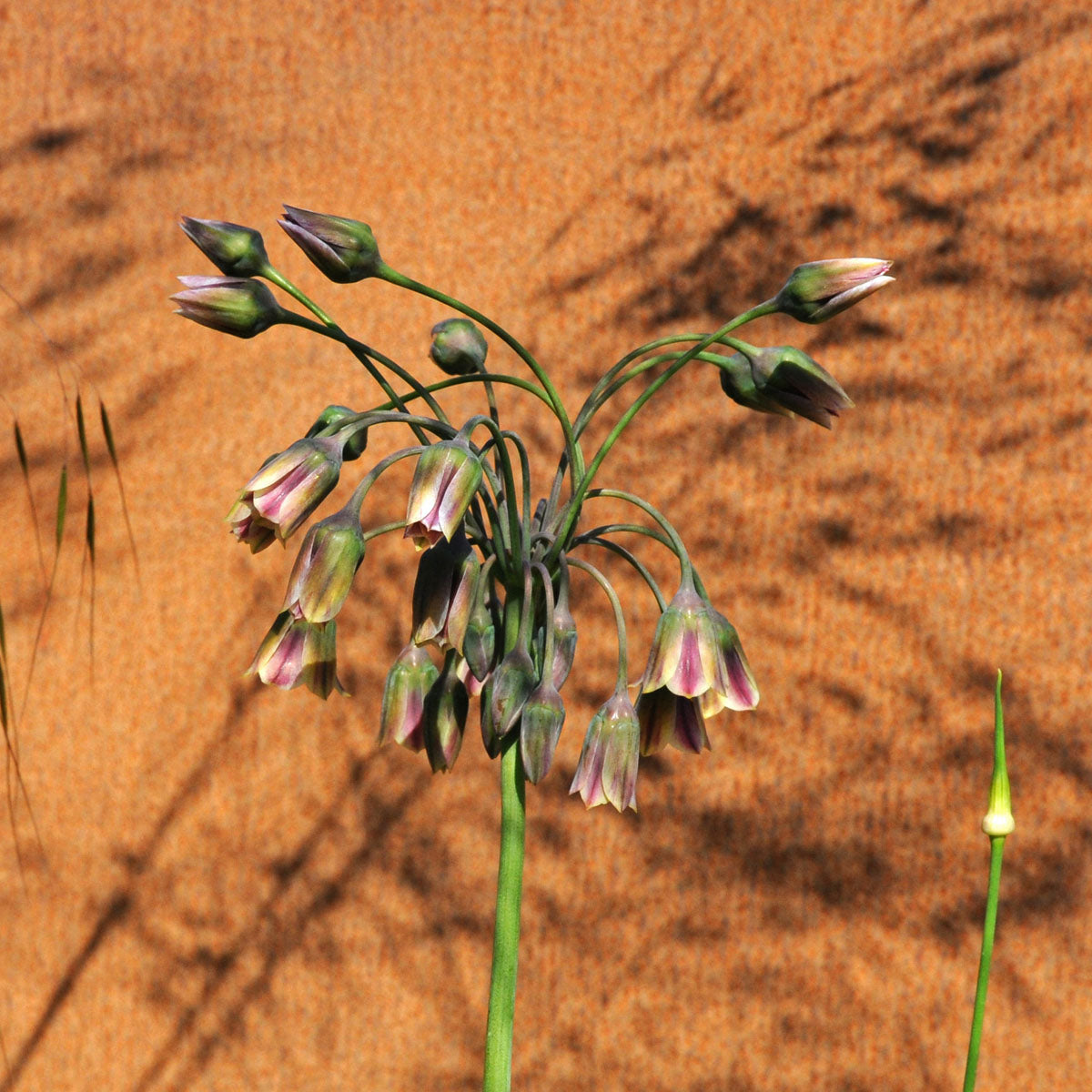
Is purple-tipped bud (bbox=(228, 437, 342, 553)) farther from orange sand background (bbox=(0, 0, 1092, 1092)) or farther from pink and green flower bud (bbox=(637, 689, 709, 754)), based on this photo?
Answer: orange sand background (bbox=(0, 0, 1092, 1092))

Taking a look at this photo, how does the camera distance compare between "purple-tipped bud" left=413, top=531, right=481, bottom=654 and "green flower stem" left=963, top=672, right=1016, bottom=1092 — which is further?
"purple-tipped bud" left=413, top=531, right=481, bottom=654

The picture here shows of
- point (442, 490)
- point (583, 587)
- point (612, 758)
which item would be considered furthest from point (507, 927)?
point (583, 587)

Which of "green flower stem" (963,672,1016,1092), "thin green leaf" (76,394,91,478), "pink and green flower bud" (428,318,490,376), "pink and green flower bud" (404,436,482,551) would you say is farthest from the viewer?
"thin green leaf" (76,394,91,478)

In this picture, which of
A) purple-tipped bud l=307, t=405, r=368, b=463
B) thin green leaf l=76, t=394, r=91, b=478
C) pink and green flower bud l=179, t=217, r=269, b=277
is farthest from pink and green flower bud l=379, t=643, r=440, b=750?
thin green leaf l=76, t=394, r=91, b=478

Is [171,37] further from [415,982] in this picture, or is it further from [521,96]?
[415,982]

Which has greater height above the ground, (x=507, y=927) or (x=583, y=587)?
(x=583, y=587)

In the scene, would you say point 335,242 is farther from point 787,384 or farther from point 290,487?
point 787,384
